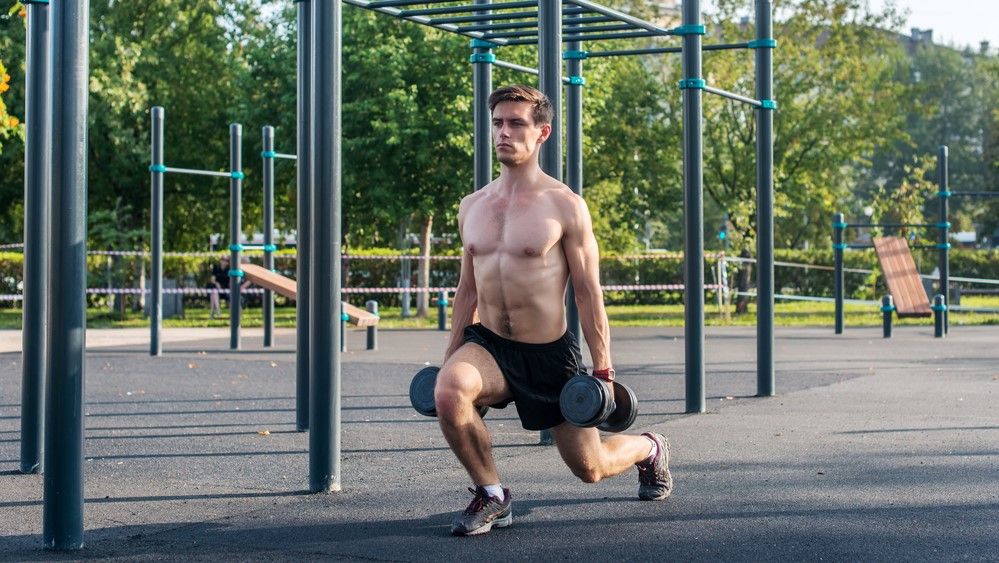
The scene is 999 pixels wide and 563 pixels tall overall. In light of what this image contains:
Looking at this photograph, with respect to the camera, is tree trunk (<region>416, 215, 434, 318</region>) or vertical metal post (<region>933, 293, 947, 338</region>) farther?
tree trunk (<region>416, 215, 434, 318</region>)

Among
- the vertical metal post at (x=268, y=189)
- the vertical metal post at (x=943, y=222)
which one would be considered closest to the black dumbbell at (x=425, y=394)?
the vertical metal post at (x=268, y=189)

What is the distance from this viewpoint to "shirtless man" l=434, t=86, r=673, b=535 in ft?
17.8

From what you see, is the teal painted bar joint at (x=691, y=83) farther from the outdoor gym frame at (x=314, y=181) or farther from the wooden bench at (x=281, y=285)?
the wooden bench at (x=281, y=285)

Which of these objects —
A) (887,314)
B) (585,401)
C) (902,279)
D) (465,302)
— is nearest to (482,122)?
(465,302)

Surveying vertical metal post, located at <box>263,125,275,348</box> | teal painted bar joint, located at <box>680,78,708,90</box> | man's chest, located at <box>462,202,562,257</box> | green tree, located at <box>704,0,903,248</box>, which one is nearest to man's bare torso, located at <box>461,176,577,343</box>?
man's chest, located at <box>462,202,562,257</box>

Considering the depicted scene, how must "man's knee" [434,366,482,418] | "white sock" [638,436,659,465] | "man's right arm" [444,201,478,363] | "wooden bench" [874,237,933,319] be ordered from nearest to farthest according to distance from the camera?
"man's knee" [434,366,482,418] < "man's right arm" [444,201,478,363] < "white sock" [638,436,659,465] < "wooden bench" [874,237,933,319]

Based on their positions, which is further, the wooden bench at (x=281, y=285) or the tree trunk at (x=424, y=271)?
the tree trunk at (x=424, y=271)

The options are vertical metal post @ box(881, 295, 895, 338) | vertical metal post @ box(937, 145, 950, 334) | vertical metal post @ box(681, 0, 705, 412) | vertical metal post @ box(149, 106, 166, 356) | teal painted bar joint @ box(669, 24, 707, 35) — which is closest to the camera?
teal painted bar joint @ box(669, 24, 707, 35)

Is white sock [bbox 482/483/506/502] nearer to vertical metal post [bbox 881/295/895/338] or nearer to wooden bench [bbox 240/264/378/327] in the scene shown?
wooden bench [bbox 240/264/378/327]

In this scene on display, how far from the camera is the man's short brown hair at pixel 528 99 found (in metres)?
5.41

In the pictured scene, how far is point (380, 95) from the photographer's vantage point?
91.3ft

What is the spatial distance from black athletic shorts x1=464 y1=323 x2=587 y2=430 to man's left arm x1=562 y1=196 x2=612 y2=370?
0.14m

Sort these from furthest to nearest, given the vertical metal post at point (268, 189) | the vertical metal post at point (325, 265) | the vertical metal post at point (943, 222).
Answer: the vertical metal post at point (943, 222) < the vertical metal post at point (268, 189) < the vertical metal post at point (325, 265)

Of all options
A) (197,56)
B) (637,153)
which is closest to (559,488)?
(637,153)
